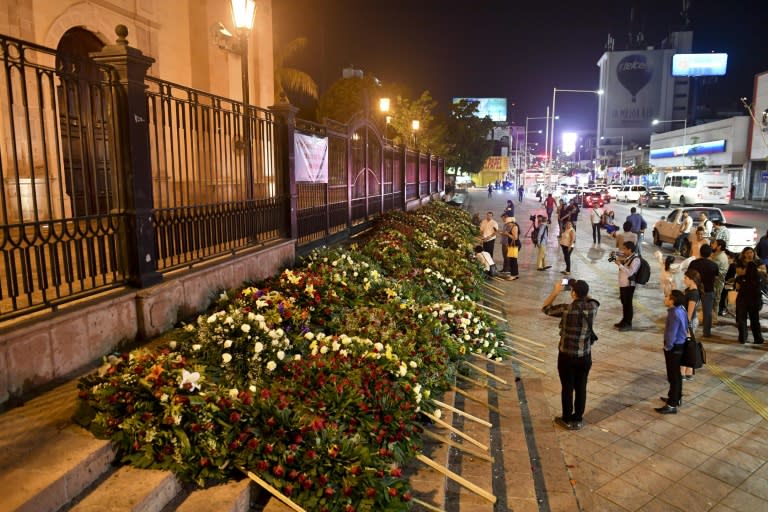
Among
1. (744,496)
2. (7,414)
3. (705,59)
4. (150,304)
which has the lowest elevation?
(744,496)

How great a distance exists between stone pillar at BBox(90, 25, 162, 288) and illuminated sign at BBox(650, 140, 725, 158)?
62.2 m

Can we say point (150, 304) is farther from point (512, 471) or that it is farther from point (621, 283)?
point (621, 283)

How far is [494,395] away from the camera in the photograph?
6977 mm

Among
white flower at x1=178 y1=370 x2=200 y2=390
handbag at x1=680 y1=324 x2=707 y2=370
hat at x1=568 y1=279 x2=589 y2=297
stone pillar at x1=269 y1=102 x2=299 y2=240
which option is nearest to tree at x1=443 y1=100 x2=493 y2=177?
stone pillar at x1=269 y1=102 x2=299 y2=240

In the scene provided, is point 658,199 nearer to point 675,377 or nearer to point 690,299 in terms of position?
point 690,299

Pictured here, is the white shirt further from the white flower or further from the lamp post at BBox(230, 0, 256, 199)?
the white flower

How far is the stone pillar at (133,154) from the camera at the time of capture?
489cm

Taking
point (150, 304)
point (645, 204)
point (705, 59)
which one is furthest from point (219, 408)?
point (705, 59)

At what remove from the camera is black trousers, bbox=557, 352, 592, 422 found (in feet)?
20.5

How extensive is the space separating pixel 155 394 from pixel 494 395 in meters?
4.54

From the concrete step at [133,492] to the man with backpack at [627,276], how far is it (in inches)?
340

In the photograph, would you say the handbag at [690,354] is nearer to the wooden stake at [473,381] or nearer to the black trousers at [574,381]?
the black trousers at [574,381]

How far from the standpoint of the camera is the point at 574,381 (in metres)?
6.28

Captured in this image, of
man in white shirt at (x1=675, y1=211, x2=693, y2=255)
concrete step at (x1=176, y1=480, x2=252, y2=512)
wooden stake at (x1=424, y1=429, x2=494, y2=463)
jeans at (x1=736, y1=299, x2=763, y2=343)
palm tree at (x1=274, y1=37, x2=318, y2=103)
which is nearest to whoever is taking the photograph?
concrete step at (x1=176, y1=480, x2=252, y2=512)
